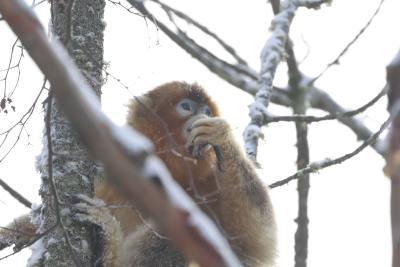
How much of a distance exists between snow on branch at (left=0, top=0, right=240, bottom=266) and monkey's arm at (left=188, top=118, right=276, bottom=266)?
10.2ft

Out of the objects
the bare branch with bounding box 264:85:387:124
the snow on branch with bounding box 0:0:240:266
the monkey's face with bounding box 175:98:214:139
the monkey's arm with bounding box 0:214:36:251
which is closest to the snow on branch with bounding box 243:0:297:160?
the bare branch with bounding box 264:85:387:124

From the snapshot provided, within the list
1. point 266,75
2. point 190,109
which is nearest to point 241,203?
point 266,75

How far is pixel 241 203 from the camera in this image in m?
3.88

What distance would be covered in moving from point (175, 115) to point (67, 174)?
1.62 m

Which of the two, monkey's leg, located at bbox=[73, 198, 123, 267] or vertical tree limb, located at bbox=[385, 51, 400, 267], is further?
monkey's leg, located at bbox=[73, 198, 123, 267]

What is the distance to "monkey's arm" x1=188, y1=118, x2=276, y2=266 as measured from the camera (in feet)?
12.6

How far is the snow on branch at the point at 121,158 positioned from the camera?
1.65ft

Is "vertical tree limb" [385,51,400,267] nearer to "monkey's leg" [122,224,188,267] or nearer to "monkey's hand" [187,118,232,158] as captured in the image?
"monkey's hand" [187,118,232,158]

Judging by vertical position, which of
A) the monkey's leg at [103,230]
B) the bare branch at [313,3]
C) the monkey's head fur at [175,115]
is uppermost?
the bare branch at [313,3]

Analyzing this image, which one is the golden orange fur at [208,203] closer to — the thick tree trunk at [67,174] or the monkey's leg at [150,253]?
the monkey's leg at [150,253]

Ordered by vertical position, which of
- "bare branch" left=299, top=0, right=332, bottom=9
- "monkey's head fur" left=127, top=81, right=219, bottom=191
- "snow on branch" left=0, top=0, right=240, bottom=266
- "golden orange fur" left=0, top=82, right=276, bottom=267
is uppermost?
"bare branch" left=299, top=0, right=332, bottom=9

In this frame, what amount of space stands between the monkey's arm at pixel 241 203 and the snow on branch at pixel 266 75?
0.58 ft

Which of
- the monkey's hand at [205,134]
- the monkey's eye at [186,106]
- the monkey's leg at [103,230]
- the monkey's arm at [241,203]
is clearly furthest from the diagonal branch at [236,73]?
the monkey's leg at [103,230]

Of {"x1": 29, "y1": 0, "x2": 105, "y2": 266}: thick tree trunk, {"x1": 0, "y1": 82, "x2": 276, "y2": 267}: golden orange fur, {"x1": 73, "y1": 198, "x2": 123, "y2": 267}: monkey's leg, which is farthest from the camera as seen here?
{"x1": 0, "y1": 82, "x2": 276, "y2": 267}: golden orange fur
